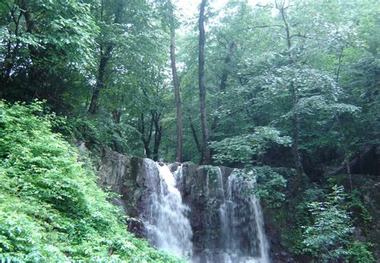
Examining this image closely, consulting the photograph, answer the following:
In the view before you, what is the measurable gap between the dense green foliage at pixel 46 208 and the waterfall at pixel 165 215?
3641 millimetres

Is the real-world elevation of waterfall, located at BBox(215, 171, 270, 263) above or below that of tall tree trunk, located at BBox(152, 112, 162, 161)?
below

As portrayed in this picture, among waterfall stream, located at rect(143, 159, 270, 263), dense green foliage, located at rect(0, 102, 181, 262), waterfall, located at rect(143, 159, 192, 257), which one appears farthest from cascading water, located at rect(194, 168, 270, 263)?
dense green foliage, located at rect(0, 102, 181, 262)

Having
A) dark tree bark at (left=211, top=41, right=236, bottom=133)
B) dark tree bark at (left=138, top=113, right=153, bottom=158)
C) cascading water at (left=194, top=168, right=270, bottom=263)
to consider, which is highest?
dark tree bark at (left=211, top=41, right=236, bottom=133)

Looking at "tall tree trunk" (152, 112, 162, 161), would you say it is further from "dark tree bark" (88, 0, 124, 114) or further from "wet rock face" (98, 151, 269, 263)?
"wet rock face" (98, 151, 269, 263)

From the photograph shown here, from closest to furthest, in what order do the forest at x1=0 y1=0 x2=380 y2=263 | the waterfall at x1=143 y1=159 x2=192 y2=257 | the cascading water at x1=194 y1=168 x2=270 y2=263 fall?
the forest at x1=0 y1=0 x2=380 y2=263 → the waterfall at x1=143 y1=159 x2=192 y2=257 → the cascading water at x1=194 y1=168 x2=270 y2=263

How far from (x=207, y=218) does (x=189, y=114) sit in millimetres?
7378

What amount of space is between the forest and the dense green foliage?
2 centimetres

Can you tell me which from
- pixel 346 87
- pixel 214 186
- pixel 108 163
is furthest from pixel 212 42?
pixel 108 163

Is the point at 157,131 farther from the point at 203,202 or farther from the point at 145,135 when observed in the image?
the point at 203,202

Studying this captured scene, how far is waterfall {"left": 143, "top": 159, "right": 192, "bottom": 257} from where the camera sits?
396 inches

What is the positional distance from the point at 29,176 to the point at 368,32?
12.6m

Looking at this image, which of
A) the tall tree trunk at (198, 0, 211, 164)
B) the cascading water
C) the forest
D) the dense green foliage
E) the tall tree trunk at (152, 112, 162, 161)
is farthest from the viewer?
the tall tree trunk at (152, 112, 162, 161)

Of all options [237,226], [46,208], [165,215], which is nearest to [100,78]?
[165,215]

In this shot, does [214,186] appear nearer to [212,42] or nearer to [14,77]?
[14,77]
